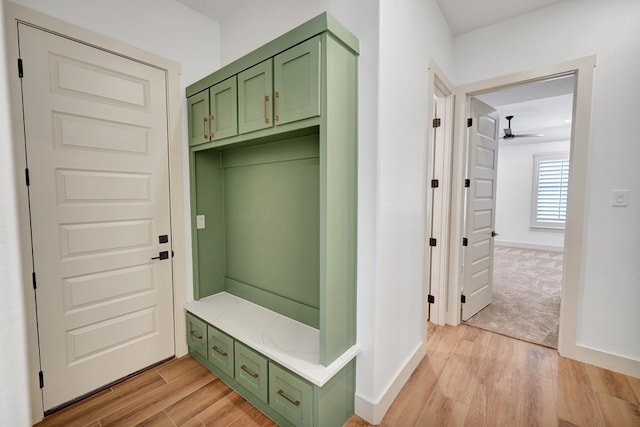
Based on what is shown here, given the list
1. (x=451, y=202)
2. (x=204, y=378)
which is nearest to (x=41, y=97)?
(x=204, y=378)

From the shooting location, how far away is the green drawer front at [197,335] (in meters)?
2.20

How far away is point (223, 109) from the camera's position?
206 centimetres

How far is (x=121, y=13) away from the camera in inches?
78.2

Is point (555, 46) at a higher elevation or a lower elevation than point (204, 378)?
higher

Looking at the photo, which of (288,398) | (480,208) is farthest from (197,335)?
(480,208)

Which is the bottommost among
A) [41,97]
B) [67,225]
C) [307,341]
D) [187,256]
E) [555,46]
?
[307,341]

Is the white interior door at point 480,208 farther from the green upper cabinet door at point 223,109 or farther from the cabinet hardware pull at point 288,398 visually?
the green upper cabinet door at point 223,109

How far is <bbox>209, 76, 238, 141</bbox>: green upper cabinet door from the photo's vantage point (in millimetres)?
1965

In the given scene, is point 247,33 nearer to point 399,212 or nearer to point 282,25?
point 282,25

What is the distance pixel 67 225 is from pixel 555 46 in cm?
395

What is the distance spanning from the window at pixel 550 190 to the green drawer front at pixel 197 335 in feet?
25.8

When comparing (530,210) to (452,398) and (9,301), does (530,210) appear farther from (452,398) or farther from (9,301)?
(9,301)

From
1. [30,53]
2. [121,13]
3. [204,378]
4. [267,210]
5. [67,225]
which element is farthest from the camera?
[267,210]

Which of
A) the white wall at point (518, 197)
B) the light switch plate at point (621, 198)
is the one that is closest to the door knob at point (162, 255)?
the light switch plate at point (621, 198)
